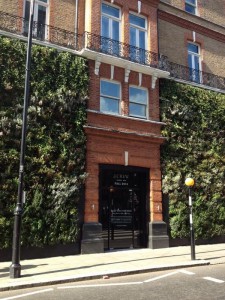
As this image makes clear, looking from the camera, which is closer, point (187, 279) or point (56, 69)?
point (187, 279)

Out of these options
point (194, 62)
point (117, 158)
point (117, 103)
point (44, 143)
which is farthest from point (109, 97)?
point (194, 62)

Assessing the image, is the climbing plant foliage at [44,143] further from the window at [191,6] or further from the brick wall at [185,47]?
the window at [191,6]

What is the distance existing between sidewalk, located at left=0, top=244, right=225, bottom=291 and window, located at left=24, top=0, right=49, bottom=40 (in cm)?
967

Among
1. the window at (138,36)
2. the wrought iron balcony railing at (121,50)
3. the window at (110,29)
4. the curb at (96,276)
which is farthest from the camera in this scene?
the window at (138,36)

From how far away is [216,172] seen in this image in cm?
1777

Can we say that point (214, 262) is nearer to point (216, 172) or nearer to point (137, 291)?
point (137, 291)

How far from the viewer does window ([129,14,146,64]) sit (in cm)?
1716

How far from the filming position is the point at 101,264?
11.4 meters

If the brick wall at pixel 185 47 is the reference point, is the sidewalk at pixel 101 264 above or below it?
below

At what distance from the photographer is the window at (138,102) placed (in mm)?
16628

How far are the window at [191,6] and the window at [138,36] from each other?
4.26m

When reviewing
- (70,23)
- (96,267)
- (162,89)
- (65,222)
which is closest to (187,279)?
(96,267)

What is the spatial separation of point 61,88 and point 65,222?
18.3ft

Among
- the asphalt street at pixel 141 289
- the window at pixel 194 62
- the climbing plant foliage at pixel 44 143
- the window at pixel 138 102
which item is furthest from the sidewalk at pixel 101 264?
the window at pixel 194 62
